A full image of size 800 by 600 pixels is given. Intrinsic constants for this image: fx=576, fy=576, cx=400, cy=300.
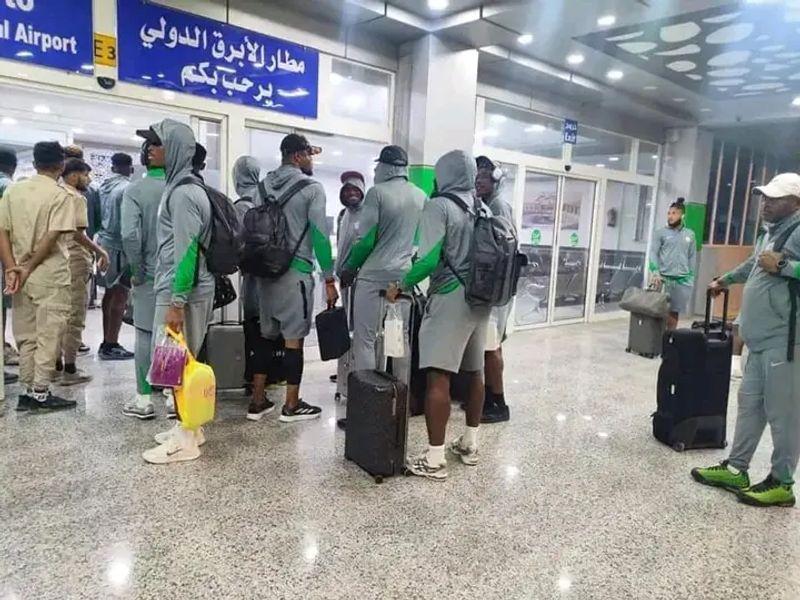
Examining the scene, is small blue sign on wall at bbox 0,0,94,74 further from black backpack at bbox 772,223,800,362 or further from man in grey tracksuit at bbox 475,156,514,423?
black backpack at bbox 772,223,800,362

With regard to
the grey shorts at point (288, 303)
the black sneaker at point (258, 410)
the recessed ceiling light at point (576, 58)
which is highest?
the recessed ceiling light at point (576, 58)

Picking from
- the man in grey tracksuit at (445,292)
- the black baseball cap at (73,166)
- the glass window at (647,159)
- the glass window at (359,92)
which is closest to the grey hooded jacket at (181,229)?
the man in grey tracksuit at (445,292)

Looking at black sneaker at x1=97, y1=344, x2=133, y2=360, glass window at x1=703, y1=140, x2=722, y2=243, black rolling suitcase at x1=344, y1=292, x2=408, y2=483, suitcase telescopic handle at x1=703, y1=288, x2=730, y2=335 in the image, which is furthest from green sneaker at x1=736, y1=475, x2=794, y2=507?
glass window at x1=703, y1=140, x2=722, y2=243

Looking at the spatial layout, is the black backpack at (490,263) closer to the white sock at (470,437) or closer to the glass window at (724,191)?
the white sock at (470,437)

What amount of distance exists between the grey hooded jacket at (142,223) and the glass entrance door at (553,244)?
4.81m

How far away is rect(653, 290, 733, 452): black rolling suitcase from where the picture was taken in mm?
3211

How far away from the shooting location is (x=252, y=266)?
3.19 m

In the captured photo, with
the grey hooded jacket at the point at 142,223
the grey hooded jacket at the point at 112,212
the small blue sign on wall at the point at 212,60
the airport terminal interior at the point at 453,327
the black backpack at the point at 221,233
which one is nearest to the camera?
the airport terminal interior at the point at 453,327

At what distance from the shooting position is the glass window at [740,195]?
985 cm

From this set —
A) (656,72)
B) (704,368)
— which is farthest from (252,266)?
(656,72)

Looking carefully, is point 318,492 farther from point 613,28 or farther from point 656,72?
point 656,72

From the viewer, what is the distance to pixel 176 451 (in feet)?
9.27

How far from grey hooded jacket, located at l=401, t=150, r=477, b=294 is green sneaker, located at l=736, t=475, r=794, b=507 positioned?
5.42 ft

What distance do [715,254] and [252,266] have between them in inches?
333
